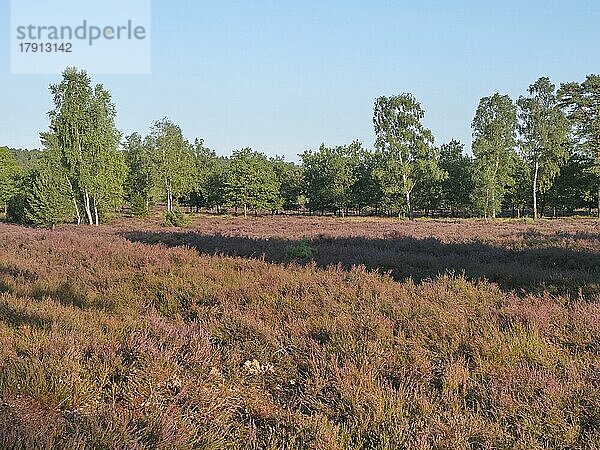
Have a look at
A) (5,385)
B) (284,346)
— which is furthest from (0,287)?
(284,346)

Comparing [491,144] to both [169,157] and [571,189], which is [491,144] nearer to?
[571,189]

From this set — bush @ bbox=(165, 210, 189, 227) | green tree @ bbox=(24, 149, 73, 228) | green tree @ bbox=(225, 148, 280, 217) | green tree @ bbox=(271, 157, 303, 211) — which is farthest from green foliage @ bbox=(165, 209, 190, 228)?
green tree @ bbox=(271, 157, 303, 211)

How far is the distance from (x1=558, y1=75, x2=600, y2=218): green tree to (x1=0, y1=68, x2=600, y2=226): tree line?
0.10 meters

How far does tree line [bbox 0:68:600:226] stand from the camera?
1476 inches

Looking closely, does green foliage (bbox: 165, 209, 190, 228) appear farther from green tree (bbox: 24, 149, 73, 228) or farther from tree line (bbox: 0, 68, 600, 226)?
green tree (bbox: 24, 149, 73, 228)

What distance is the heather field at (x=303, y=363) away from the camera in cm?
329

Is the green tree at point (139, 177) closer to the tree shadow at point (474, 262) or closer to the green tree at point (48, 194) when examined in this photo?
the green tree at point (48, 194)

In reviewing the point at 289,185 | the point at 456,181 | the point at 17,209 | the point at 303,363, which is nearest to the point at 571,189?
the point at 456,181

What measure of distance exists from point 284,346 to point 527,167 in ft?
159

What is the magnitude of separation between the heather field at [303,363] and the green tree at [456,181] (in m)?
53.5

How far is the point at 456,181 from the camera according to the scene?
63.3 meters

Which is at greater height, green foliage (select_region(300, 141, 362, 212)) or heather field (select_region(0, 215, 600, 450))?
green foliage (select_region(300, 141, 362, 212))

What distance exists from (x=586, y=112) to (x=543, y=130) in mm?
4376

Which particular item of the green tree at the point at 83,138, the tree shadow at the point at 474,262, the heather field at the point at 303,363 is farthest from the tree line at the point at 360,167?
the heather field at the point at 303,363
